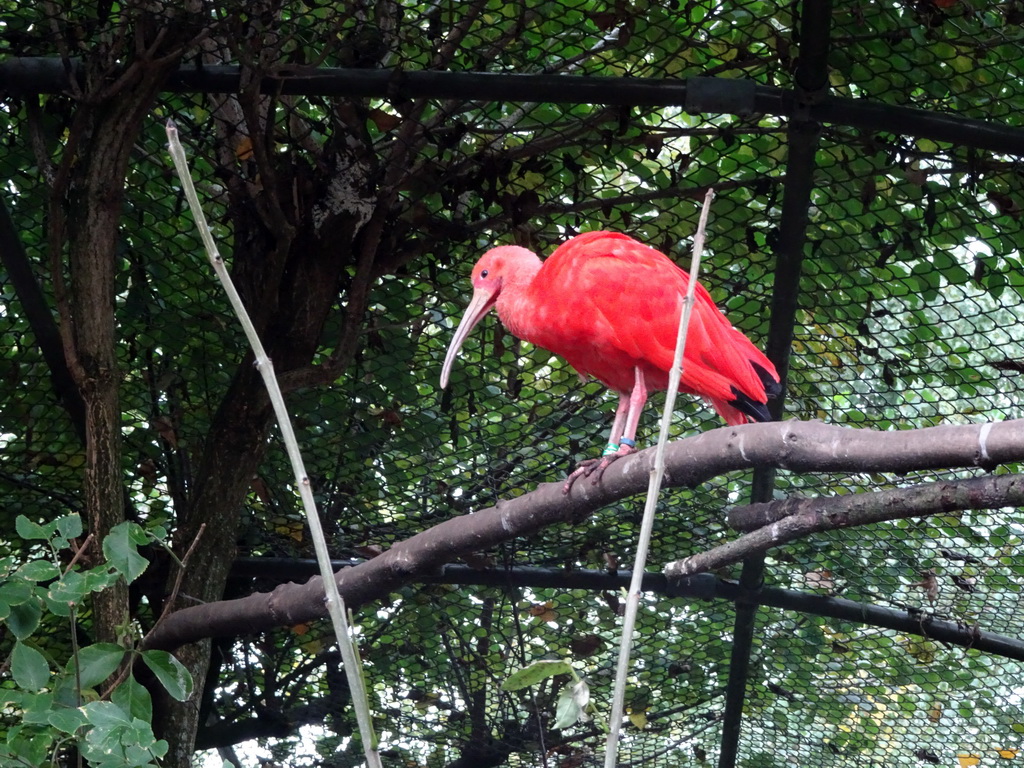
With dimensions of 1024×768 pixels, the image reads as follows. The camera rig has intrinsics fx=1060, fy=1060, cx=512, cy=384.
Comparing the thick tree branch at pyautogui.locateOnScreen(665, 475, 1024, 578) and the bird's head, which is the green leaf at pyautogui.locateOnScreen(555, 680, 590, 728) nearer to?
the thick tree branch at pyautogui.locateOnScreen(665, 475, 1024, 578)

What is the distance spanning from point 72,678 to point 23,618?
172 millimetres

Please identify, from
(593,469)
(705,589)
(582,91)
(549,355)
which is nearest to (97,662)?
(593,469)

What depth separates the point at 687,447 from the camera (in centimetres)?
192

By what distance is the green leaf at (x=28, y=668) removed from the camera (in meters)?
1.89

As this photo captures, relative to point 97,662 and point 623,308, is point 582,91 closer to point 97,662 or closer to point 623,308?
point 623,308

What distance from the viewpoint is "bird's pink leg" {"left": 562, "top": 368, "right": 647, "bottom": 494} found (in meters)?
2.39

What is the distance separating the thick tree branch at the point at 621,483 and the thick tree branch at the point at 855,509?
0.04 meters

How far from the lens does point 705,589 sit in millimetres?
3477

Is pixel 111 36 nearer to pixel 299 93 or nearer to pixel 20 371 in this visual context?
pixel 299 93

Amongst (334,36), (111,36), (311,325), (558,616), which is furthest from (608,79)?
(558,616)

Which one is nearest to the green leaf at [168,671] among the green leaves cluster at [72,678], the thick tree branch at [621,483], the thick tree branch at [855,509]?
the green leaves cluster at [72,678]

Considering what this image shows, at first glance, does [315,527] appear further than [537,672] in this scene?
No

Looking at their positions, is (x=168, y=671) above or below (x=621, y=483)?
below

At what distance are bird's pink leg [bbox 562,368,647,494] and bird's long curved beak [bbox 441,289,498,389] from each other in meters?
0.48
